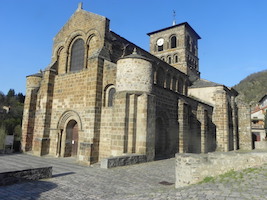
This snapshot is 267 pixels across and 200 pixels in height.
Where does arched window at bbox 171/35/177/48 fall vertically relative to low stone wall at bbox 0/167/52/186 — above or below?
above

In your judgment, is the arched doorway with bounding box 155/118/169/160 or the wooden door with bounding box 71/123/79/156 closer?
the arched doorway with bounding box 155/118/169/160

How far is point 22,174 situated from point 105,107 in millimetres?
6826

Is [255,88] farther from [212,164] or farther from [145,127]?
[212,164]

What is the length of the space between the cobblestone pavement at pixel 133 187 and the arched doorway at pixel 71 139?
6.92 metres

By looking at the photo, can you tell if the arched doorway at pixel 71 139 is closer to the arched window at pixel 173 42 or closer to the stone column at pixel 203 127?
the stone column at pixel 203 127

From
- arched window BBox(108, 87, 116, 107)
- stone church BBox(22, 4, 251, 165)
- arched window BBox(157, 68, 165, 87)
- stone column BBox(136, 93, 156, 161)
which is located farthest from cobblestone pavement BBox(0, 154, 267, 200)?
arched window BBox(157, 68, 165, 87)

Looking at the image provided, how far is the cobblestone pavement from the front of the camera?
463 centimetres

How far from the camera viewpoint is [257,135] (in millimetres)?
38594

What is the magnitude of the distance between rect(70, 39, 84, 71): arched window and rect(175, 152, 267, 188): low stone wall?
11.8 metres

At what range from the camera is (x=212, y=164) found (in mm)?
6695

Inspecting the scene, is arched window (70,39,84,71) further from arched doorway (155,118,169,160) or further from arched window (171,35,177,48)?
arched window (171,35,177,48)

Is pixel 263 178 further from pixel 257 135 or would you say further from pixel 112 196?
pixel 257 135

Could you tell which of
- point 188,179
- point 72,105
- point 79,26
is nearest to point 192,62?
point 79,26

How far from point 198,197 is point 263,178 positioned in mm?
2236
